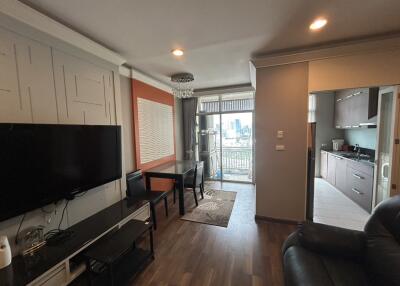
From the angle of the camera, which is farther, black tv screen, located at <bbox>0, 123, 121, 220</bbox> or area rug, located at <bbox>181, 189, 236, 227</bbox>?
area rug, located at <bbox>181, 189, 236, 227</bbox>

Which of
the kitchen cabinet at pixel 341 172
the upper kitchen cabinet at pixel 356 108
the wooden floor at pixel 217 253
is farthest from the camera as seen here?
the kitchen cabinet at pixel 341 172

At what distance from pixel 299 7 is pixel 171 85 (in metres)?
3.08

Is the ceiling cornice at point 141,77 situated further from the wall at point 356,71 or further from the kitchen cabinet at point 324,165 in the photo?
the kitchen cabinet at point 324,165

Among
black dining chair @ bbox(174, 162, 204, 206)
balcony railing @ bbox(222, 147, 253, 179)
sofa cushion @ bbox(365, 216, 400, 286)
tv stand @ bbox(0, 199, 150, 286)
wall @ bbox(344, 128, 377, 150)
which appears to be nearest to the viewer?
sofa cushion @ bbox(365, 216, 400, 286)

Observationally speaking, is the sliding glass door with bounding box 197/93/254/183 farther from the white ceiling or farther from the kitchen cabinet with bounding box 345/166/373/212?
the white ceiling

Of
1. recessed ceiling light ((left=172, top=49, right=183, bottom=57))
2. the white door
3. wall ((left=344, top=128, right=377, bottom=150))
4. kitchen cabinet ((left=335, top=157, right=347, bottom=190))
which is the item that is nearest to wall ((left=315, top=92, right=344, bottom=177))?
wall ((left=344, top=128, right=377, bottom=150))

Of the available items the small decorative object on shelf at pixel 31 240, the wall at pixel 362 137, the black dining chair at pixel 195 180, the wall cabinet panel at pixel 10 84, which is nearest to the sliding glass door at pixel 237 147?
the black dining chair at pixel 195 180

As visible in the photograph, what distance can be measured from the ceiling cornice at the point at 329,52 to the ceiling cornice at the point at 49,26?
81.4 inches

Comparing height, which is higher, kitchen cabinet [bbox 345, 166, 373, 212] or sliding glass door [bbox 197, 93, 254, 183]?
sliding glass door [bbox 197, 93, 254, 183]

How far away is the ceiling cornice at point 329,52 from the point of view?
2.18m

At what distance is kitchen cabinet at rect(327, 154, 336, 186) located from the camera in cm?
437

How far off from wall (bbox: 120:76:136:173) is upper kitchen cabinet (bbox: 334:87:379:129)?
12.4 feet

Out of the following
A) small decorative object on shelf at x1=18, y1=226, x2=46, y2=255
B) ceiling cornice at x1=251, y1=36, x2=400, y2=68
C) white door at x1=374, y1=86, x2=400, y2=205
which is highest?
ceiling cornice at x1=251, y1=36, x2=400, y2=68

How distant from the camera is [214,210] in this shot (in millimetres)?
3293
